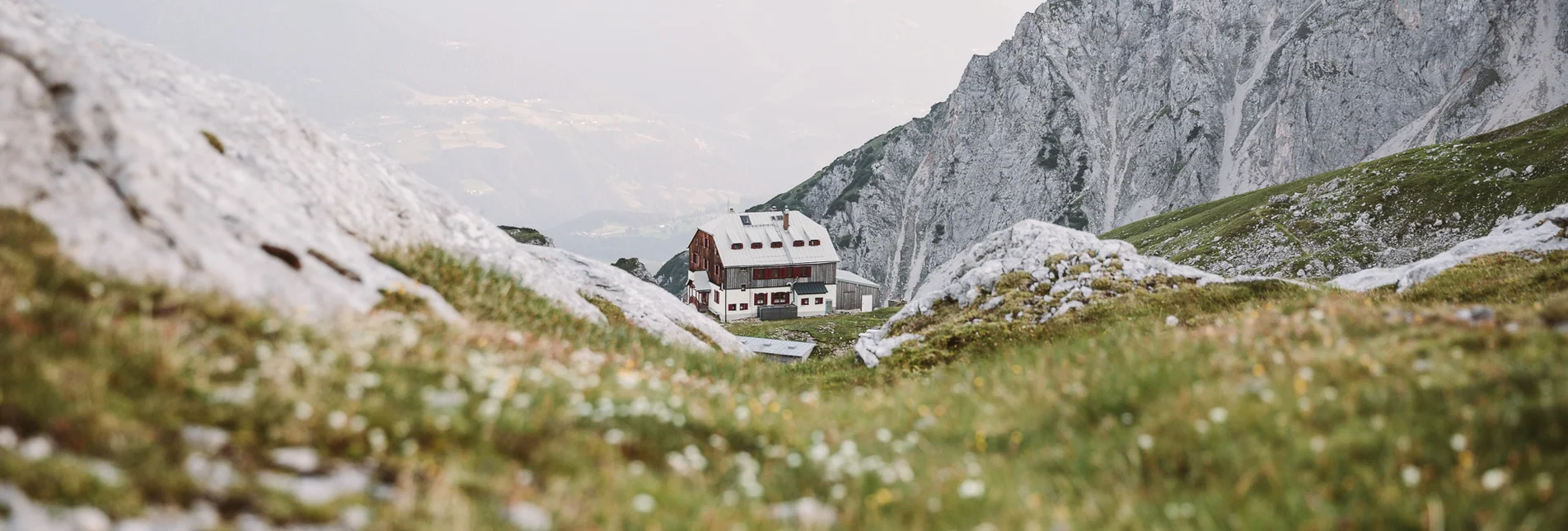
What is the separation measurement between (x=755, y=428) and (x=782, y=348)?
176 ft

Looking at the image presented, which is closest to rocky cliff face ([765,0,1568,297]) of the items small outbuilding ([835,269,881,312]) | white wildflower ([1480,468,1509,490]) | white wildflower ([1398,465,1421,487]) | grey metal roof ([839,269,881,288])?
small outbuilding ([835,269,881,312])

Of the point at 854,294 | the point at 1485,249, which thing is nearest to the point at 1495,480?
the point at 1485,249

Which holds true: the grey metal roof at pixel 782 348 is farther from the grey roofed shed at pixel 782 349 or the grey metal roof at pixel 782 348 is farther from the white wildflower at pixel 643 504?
the white wildflower at pixel 643 504

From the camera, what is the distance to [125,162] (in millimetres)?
8328

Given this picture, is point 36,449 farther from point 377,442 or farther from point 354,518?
point 354,518

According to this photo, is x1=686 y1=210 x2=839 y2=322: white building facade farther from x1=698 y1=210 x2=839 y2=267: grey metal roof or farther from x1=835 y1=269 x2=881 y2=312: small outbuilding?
x1=835 y1=269 x2=881 y2=312: small outbuilding

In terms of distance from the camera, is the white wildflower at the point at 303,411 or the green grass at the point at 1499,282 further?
the green grass at the point at 1499,282

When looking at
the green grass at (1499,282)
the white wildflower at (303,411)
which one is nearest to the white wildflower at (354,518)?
the white wildflower at (303,411)

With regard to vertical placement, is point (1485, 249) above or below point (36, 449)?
below

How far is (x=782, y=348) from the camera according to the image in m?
60.9

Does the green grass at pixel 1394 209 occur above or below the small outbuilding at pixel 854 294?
above

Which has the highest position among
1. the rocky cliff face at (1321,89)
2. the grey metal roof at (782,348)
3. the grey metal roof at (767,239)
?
the rocky cliff face at (1321,89)

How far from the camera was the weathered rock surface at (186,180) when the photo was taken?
24.7ft

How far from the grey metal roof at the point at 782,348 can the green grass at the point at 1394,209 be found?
59.3 meters
